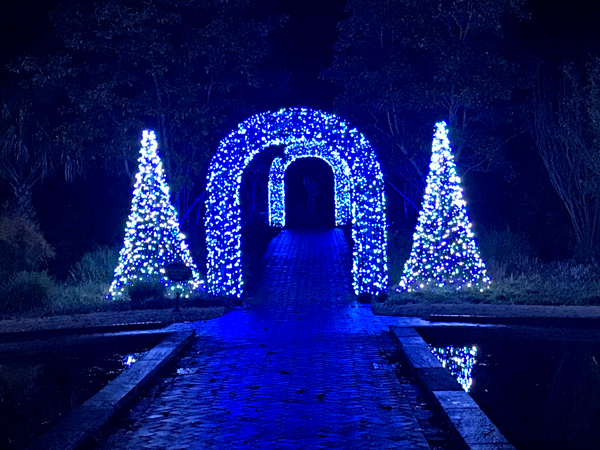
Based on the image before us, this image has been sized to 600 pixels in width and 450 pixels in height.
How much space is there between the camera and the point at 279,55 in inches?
1176

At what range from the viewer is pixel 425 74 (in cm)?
2092

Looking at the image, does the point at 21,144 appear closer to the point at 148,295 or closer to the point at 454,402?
the point at 148,295

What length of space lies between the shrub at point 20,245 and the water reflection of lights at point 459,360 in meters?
10.5

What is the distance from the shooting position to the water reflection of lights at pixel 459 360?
9062 millimetres

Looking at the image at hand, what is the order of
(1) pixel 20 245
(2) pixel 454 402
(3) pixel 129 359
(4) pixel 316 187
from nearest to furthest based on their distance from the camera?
(2) pixel 454 402 → (3) pixel 129 359 → (1) pixel 20 245 → (4) pixel 316 187

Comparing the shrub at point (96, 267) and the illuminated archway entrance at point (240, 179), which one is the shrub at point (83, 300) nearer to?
the shrub at point (96, 267)

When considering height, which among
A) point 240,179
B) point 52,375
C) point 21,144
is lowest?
point 52,375

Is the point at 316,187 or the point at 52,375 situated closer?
the point at 52,375

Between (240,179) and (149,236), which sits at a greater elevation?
(240,179)

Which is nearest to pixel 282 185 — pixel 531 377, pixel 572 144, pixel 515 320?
pixel 572 144

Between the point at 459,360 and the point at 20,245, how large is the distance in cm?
1195

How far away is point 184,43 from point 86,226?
5.44 meters

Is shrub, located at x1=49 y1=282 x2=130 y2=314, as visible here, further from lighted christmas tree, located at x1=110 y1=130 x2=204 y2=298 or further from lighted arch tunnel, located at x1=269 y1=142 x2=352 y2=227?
lighted arch tunnel, located at x1=269 y1=142 x2=352 y2=227

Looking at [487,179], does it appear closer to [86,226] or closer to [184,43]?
[184,43]
